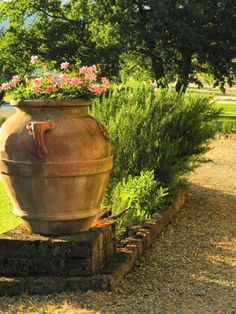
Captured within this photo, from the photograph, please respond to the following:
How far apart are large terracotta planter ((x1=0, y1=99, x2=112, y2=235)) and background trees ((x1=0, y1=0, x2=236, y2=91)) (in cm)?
2286

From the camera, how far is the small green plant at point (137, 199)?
613cm

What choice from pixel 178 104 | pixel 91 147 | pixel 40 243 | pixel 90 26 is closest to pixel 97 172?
pixel 91 147

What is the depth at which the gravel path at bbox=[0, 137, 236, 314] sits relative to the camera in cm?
419

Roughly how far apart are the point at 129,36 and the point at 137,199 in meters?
23.4

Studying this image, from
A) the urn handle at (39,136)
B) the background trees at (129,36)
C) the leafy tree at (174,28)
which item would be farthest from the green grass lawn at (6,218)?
the leafy tree at (174,28)

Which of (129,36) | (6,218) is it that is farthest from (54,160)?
(129,36)

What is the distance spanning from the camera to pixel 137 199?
6324 millimetres

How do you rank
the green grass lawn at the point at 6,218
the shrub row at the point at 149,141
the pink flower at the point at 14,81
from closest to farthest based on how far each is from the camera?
the pink flower at the point at 14,81
the shrub row at the point at 149,141
the green grass lawn at the point at 6,218

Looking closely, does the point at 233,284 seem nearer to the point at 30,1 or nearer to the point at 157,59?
the point at 157,59

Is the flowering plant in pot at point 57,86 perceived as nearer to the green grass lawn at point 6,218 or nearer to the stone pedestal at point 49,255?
the stone pedestal at point 49,255

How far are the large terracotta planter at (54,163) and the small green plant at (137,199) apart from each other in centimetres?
141

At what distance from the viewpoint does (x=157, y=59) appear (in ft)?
101

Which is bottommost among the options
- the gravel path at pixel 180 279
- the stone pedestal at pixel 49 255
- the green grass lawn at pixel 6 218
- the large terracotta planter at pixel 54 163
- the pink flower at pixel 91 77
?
the green grass lawn at pixel 6 218

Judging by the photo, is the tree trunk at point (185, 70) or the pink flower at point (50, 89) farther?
the tree trunk at point (185, 70)
